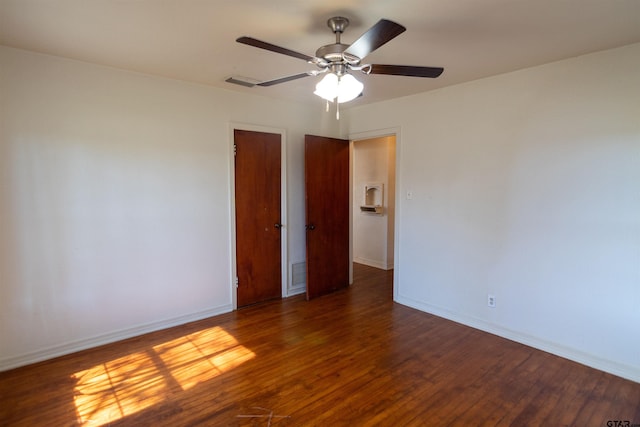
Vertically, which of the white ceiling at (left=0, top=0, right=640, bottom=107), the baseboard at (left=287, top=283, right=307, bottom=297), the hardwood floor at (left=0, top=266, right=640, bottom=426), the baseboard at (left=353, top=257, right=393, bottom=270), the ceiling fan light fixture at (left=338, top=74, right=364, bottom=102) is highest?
the white ceiling at (left=0, top=0, right=640, bottom=107)

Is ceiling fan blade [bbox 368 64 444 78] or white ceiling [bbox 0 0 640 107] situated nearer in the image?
white ceiling [bbox 0 0 640 107]

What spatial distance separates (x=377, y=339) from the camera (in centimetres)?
323

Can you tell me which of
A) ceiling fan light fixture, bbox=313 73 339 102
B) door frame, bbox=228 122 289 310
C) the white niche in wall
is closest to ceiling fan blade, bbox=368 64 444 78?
ceiling fan light fixture, bbox=313 73 339 102

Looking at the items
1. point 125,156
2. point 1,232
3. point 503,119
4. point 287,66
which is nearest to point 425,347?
point 503,119

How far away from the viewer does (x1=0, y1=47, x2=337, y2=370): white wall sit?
270 cm

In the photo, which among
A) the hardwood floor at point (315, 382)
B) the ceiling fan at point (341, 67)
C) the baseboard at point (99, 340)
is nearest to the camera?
the ceiling fan at point (341, 67)

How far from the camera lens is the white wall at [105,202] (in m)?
2.70

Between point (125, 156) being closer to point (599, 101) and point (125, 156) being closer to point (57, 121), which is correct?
point (57, 121)

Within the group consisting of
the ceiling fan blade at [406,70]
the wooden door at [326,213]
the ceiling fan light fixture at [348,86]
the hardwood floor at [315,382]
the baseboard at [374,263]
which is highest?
the ceiling fan blade at [406,70]

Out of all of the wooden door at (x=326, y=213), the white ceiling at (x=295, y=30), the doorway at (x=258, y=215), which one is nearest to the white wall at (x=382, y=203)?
the wooden door at (x=326, y=213)

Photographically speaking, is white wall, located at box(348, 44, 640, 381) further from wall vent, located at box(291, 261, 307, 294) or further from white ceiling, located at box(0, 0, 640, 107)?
wall vent, located at box(291, 261, 307, 294)

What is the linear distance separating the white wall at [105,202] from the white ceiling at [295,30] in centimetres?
33

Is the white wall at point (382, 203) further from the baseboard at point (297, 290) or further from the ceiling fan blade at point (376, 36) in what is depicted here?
the ceiling fan blade at point (376, 36)

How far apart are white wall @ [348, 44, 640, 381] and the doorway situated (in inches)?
61.5
